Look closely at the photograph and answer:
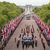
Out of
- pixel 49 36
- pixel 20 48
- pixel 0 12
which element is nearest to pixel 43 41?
pixel 49 36

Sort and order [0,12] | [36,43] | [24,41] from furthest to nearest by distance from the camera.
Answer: [0,12] < [36,43] < [24,41]

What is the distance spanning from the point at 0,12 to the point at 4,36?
29.3 metres

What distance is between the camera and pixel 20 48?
26.2 m

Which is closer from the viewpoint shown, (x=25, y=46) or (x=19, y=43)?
(x=25, y=46)

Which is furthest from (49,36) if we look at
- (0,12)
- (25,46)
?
(0,12)

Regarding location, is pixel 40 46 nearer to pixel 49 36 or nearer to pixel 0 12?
pixel 49 36

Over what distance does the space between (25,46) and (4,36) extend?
1.76 m

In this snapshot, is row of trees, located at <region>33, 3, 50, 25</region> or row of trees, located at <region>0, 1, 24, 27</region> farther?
row of trees, located at <region>33, 3, 50, 25</region>

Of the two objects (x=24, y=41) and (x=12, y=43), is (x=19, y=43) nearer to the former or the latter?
(x=12, y=43)

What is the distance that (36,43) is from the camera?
2747 centimetres

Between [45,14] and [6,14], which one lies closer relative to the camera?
[45,14]

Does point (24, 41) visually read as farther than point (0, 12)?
No

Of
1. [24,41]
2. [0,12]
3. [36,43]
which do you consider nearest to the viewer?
[24,41]

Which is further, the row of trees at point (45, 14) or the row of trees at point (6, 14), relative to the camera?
the row of trees at point (45, 14)
